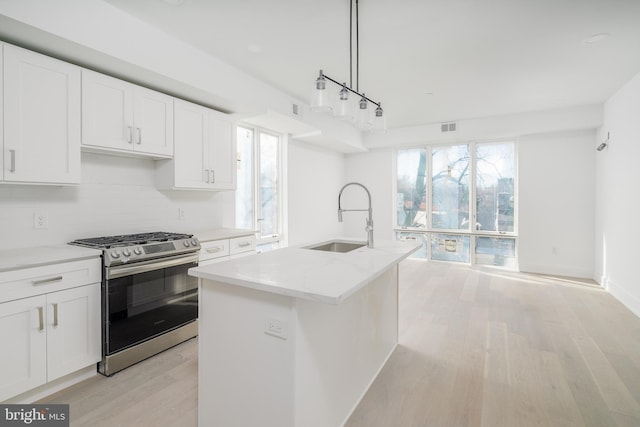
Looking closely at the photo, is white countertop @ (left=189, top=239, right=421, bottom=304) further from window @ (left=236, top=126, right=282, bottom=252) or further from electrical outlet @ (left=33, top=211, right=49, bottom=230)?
window @ (left=236, top=126, right=282, bottom=252)

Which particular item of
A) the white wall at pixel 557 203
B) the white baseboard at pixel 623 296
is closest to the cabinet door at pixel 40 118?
the white baseboard at pixel 623 296

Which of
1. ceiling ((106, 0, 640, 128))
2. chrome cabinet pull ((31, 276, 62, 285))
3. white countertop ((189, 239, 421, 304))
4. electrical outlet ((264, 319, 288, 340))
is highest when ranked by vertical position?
ceiling ((106, 0, 640, 128))

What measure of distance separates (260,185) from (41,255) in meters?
2.84

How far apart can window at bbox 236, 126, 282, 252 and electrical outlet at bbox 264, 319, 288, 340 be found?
298 centimetres

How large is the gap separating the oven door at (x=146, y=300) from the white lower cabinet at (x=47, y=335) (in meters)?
0.09

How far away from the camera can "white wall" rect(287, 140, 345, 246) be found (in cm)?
524

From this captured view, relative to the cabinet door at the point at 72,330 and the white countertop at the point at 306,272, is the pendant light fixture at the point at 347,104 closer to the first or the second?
the white countertop at the point at 306,272

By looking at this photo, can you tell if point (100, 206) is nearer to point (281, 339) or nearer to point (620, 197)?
point (281, 339)

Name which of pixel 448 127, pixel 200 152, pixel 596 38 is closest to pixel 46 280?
pixel 200 152

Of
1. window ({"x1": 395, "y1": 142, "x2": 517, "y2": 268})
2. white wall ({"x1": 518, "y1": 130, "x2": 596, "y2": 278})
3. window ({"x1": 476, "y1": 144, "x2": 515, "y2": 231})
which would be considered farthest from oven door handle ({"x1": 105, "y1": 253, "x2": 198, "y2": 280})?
white wall ({"x1": 518, "y1": 130, "x2": 596, "y2": 278})

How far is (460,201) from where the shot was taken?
19.5ft

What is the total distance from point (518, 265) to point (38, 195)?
21.5 ft

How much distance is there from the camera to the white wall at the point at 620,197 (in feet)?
11.4

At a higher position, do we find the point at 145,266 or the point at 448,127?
the point at 448,127
